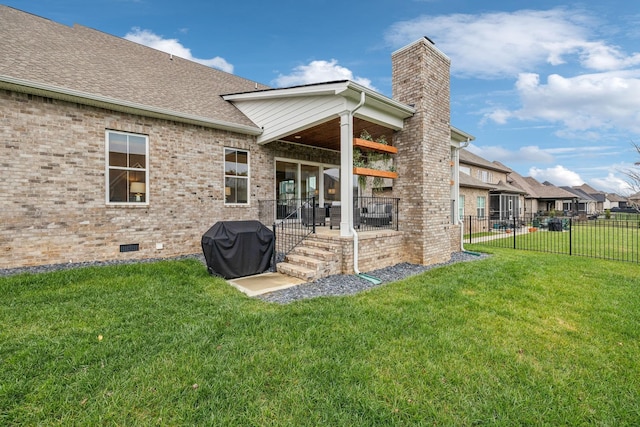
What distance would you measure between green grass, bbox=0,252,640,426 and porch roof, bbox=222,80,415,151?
4.36m

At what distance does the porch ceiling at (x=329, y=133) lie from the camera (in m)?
8.14

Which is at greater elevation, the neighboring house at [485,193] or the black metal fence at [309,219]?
the neighboring house at [485,193]

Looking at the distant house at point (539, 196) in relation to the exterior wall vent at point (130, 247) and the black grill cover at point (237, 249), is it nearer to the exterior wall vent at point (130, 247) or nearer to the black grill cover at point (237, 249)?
the black grill cover at point (237, 249)

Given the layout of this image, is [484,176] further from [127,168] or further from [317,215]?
[127,168]

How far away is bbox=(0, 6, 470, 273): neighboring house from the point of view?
624cm

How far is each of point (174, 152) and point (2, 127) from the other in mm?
3283

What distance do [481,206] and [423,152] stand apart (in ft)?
52.3

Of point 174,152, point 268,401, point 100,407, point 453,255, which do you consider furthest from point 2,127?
point 453,255

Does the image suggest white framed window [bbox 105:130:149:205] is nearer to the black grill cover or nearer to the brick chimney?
the black grill cover

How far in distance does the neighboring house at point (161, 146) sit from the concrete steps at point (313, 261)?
8.0 inches

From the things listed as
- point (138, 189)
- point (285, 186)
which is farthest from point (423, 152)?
point (138, 189)

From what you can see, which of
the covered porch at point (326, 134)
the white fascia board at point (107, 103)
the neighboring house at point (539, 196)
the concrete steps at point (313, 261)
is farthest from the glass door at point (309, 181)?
the neighboring house at point (539, 196)

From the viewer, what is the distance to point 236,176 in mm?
9234

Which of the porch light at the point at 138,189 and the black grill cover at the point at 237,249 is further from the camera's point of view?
the porch light at the point at 138,189
